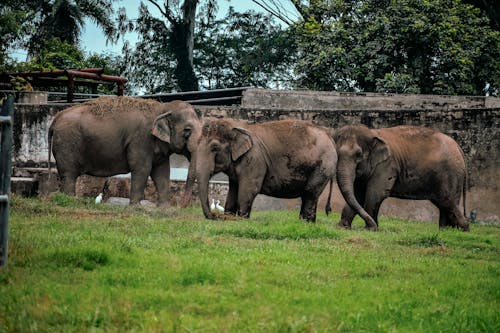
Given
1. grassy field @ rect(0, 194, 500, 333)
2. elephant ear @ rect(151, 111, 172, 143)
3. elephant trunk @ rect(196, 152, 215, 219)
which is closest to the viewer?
grassy field @ rect(0, 194, 500, 333)

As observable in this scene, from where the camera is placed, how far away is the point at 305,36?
2875 cm

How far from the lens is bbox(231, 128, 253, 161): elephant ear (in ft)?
43.8

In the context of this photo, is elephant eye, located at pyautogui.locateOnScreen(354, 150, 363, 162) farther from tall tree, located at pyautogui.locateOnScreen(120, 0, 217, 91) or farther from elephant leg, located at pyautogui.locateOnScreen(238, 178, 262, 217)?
tall tree, located at pyautogui.locateOnScreen(120, 0, 217, 91)

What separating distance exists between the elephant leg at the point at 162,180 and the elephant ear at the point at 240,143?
128 inches

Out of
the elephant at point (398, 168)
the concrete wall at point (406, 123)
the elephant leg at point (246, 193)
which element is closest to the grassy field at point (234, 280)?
the elephant leg at point (246, 193)

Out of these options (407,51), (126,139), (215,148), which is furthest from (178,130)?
(407,51)

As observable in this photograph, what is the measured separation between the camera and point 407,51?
89.2ft

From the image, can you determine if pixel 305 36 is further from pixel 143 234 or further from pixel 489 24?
pixel 143 234

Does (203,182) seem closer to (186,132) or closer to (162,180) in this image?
(186,132)

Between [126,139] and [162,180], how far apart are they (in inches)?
40.9

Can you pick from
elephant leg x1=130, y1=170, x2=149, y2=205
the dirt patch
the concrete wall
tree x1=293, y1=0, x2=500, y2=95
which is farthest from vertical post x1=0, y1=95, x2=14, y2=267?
tree x1=293, y1=0, x2=500, y2=95

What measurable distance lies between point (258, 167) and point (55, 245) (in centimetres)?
576

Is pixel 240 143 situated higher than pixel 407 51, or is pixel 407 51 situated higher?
pixel 407 51

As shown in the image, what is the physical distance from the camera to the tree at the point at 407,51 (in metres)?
26.4
